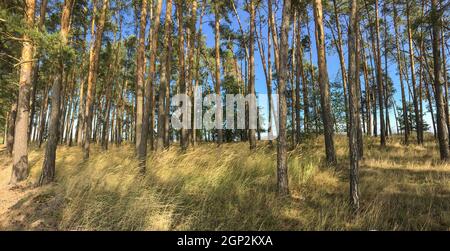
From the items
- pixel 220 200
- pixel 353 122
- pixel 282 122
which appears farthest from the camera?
pixel 282 122

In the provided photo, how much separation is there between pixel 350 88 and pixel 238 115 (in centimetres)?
2352

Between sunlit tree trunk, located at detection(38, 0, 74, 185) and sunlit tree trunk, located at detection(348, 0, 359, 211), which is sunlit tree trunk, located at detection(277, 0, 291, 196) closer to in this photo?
sunlit tree trunk, located at detection(348, 0, 359, 211)

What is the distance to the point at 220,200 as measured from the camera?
480 cm

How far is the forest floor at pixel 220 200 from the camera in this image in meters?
3.99

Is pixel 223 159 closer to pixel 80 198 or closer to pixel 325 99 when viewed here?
pixel 80 198

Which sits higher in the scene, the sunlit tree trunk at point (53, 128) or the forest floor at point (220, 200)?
Result: the sunlit tree trunk at point (53, 128)

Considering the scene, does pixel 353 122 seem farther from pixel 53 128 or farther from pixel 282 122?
pixel 53 128

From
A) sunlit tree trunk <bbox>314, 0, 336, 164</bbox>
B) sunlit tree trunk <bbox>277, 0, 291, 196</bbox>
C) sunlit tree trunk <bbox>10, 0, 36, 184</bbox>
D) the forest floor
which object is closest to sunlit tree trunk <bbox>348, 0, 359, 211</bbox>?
the forest floor

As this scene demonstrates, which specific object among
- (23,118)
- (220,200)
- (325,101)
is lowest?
(220,200)

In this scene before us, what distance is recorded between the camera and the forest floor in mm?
3988

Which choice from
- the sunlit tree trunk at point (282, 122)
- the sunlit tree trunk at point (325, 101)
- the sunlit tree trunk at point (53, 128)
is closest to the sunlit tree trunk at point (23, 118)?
the sunlit tree trunk at point (53, 128)

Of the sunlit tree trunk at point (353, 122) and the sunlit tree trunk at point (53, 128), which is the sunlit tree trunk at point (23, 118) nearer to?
the sunlit tree trunk at point (53, 128)

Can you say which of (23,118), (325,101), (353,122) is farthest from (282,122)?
(23,118)

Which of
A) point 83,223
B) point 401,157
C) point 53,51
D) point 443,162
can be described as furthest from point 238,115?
point 83,223
